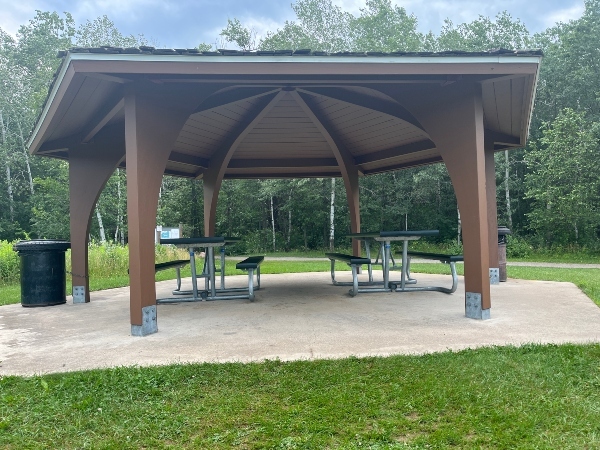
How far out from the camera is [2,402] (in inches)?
106

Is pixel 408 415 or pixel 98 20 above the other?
pixel 98 20

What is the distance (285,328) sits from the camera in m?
4.40

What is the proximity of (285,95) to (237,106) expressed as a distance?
2.70ft

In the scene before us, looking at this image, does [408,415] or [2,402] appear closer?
[408,415]

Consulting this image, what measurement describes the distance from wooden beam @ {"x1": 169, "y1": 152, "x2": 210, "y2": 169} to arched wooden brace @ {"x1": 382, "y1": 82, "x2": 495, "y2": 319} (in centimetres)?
555

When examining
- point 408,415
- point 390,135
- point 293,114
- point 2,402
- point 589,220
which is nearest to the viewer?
point 408,415

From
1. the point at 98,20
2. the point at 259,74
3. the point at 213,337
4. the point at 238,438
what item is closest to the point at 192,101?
the point at 259,74

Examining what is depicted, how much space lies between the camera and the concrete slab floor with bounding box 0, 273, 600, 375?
3.55 meters

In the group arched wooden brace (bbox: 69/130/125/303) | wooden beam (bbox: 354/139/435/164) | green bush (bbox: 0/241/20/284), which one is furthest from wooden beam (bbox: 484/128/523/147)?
green bush (bbox: 0/241/20/284)

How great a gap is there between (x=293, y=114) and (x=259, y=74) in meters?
3.58

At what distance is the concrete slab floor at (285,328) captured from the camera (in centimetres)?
355

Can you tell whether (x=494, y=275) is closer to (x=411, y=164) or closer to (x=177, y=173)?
(x=411, y=164)

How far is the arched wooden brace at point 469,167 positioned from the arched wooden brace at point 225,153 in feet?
8.08

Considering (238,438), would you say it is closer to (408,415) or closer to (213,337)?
(408,415)
